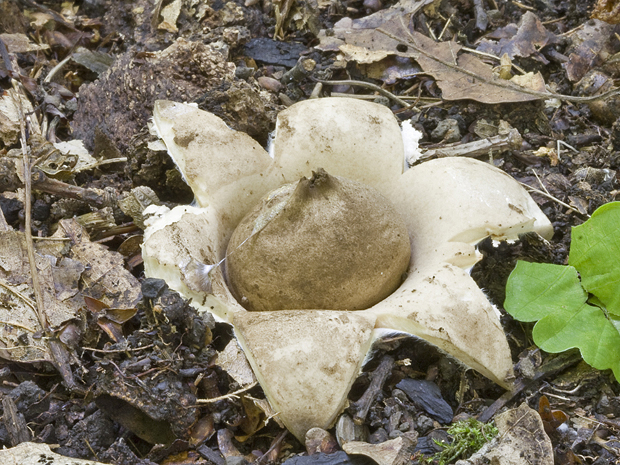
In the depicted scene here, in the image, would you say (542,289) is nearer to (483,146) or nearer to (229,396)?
(483,146)

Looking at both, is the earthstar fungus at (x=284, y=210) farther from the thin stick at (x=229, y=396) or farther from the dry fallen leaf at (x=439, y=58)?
the dry fallen leaf at (x=439, y=58)

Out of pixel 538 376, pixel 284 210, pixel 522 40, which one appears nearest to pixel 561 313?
pixel 538 376

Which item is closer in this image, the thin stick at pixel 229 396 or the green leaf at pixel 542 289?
the thin stick at pixel 229 396

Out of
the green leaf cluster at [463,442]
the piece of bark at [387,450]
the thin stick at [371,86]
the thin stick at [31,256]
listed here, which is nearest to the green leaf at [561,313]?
the green leaf cluster at [463,442]

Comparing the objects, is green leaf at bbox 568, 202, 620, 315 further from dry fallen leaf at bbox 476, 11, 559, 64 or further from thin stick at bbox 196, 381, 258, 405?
thin stick at bbox 196, 381, 258, 405

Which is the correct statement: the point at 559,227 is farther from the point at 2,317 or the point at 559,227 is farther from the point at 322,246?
the point at 2,317

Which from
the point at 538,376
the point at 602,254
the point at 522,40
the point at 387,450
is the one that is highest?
the point at 522,40

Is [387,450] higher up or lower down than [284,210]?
lower down
